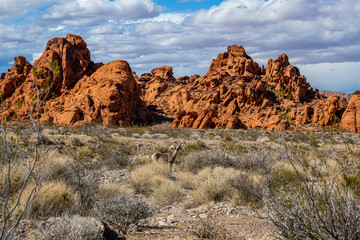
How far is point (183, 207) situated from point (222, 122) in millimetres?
40126

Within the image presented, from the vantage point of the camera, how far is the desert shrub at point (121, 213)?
5.59 m

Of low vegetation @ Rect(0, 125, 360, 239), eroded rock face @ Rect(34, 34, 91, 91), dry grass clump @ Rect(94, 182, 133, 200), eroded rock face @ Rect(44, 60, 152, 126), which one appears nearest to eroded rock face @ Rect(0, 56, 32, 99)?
eroded rock face @ Rect(34, 34, 91, 91)

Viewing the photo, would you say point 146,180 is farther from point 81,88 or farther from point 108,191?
point 81,88

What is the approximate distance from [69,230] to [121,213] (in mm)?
1423

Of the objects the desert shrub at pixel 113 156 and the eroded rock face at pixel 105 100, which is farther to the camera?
the eroded rock face at pixel 105 100

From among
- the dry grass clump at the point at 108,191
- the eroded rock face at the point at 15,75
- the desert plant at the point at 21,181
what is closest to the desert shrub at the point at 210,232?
the desert plant at the point at 21,181

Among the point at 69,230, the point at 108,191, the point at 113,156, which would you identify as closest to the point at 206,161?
the point at 113,156

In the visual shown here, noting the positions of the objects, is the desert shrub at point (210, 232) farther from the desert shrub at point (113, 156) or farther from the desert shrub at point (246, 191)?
the desert shrub at point (113, 156)

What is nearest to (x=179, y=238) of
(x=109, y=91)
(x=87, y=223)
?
(x=87, y=223)

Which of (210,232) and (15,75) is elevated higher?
(15,75)

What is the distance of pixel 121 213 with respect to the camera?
18.5 ft

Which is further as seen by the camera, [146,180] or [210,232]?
[146,180]

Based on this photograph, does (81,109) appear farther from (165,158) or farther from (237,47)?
(237,47)

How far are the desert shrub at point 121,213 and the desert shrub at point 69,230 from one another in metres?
0.89
